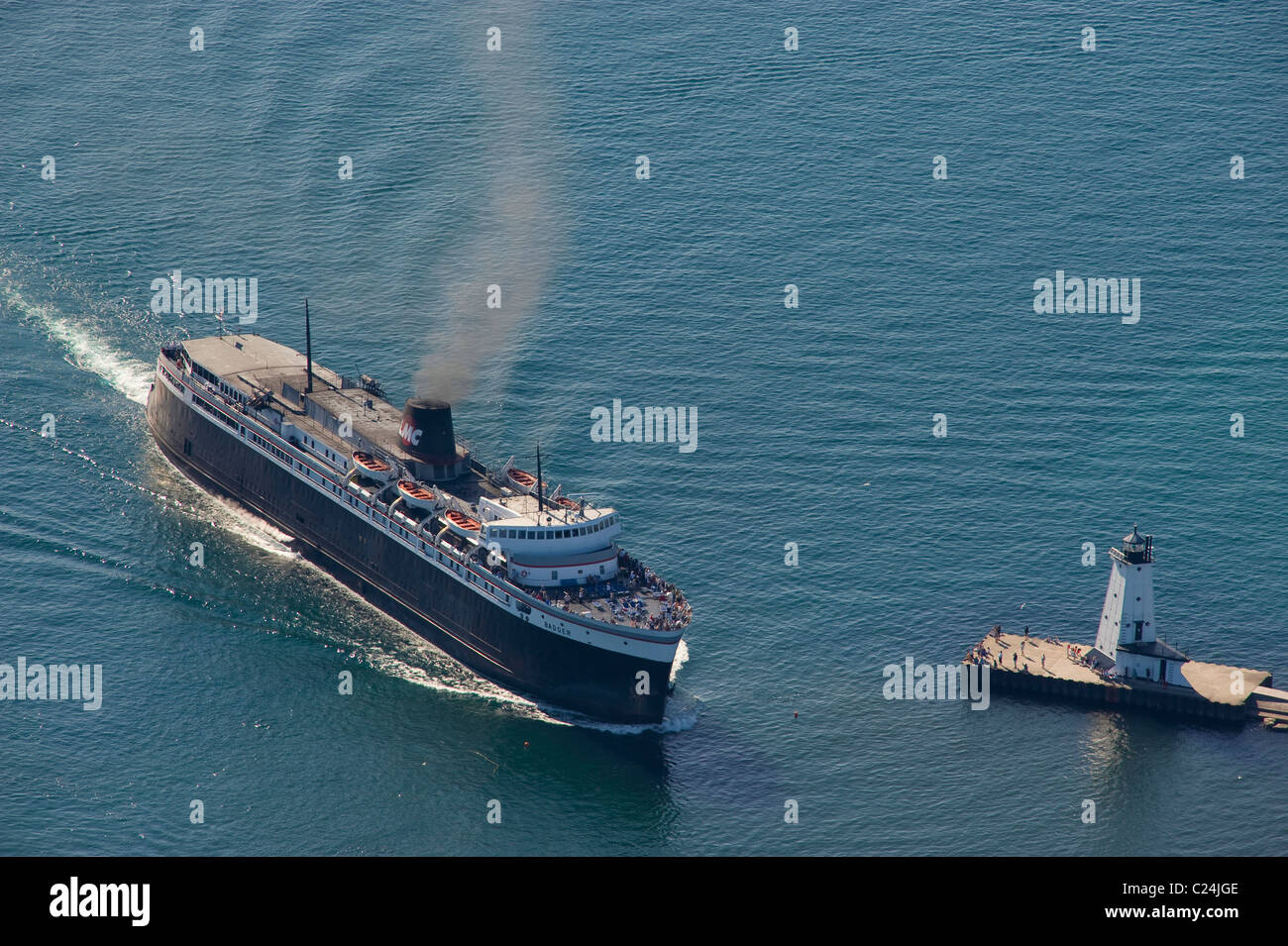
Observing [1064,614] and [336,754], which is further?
[1064,614]

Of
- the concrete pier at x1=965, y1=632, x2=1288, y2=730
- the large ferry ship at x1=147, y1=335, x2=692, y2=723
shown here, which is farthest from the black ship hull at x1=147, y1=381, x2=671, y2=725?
the concrete pier at x1=965, y1=632, x2=1288, y2=730

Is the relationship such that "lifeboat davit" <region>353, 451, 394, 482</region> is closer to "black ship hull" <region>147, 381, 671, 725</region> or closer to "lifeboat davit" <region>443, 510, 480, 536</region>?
"black ship hull" <region>147, 381, 671, 725</region>

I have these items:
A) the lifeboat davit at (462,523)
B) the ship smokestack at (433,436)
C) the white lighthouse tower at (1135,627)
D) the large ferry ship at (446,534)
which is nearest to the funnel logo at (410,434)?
the ship smokestack at (433,436)

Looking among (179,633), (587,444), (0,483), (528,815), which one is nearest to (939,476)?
(587,444)

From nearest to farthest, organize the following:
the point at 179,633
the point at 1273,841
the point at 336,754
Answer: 1. the point at 1273,841
2. the point at 336,754
3. the point at 179,633

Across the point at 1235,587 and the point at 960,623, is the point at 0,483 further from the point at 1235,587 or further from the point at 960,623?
the point at 1235,587

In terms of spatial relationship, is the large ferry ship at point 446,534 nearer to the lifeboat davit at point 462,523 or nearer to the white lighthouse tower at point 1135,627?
the lifeboat davit at point 462,523

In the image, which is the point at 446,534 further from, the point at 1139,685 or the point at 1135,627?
the point at 1139,685
